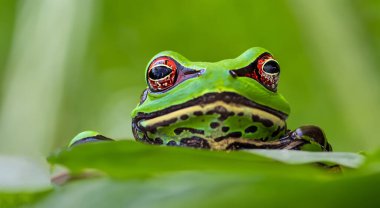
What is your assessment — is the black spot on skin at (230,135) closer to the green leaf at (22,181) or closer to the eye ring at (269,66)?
the eye ring at (269,66)

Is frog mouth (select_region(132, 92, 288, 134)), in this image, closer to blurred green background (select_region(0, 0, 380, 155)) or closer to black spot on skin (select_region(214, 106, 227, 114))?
black spot on skin (select_region(214, 106, 227, 114))

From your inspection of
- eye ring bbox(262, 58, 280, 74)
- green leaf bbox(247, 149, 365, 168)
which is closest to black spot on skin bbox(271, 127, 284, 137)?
eye ring bbox(262, 58, 280, 74)

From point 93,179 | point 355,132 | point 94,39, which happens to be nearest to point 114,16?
point 94,39

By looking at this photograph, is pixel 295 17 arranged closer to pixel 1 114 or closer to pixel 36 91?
pixel 36 91

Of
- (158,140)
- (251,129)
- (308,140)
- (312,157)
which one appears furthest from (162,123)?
(312,157)

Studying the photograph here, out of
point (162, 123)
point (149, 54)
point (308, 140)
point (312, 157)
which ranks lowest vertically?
point (312, 157)

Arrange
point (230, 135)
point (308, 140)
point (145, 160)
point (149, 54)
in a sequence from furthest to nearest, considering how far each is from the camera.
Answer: point (149, 54)
point (230, 135)
point (308, 140)
point (145, 160)

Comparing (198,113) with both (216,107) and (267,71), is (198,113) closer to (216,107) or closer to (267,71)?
(216,107)
